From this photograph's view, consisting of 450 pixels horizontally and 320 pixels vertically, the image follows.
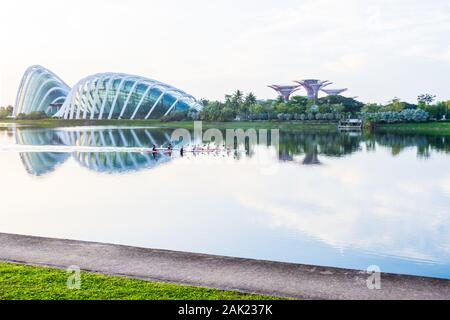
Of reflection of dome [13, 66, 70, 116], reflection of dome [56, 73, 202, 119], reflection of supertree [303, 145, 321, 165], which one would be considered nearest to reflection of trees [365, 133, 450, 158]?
reflection of supertree [303, 145, 321, 165]

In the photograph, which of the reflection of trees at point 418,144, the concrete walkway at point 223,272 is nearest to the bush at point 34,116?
the reflection of trees at point 418,144

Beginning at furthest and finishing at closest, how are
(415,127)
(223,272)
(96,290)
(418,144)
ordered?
(415,127) < (418,144) < (223,272) < (96,290)

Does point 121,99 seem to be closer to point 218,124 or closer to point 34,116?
point 34,116

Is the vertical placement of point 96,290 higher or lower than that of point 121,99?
lower

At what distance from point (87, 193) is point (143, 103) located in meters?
62.4

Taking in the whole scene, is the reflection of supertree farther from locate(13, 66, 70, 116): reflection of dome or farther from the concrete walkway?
locate(13, 66, 70, 116): reflection of dome

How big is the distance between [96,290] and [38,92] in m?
83.4

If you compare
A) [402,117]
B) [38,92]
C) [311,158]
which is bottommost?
[311,158]

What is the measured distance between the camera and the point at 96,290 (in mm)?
4938

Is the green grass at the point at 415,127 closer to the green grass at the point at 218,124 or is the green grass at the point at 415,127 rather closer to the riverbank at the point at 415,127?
the riverbank at the point at 415,127

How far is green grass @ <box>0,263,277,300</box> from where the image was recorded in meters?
4.78

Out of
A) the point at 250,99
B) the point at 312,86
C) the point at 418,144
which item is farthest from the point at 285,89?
the point at 418,144

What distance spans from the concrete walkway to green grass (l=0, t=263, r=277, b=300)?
7.8 inches
